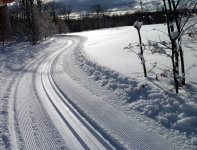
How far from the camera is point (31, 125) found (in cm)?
815

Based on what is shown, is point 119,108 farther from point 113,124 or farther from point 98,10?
point 98,10

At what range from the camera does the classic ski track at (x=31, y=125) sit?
6.95 metres

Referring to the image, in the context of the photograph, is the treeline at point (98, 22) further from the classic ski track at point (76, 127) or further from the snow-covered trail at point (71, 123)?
the classic ski track at point (76, 127)

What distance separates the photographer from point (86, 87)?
11750 millimetres

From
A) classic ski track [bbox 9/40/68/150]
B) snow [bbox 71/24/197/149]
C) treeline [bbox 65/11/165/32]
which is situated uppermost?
treeline [bbox 65/11/165/32]

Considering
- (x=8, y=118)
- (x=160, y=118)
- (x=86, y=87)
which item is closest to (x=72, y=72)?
(x=86, y=87)

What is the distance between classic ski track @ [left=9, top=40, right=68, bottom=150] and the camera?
6.95m

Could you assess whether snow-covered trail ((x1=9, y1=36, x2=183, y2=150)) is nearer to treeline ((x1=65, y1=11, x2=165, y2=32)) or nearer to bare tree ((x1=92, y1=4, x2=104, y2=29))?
Answer: treeline ((x1=65, y1=11, x2=165, y2=32))

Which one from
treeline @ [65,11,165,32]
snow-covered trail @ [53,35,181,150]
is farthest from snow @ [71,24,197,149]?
treeline @ [65,11,165,32]

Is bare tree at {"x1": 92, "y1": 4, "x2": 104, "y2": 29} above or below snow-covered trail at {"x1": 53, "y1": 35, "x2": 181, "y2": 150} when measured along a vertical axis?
above

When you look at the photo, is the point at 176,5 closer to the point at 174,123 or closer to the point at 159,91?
the point at 159,91

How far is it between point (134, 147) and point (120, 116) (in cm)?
188

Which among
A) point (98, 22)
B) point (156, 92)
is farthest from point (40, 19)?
point (98, 22)

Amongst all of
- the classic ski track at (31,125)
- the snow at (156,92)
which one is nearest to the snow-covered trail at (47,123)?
the classic ski track at (31,125)
